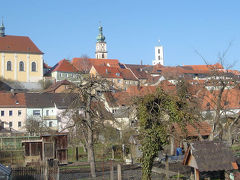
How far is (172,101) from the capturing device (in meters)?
17.4

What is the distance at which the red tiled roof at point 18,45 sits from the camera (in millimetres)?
92438

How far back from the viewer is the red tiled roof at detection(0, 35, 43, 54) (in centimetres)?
9244

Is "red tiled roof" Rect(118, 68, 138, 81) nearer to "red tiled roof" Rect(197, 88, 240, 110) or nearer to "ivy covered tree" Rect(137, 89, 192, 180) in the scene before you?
"red tiled roof" Rect(197, 88, 240, 110)

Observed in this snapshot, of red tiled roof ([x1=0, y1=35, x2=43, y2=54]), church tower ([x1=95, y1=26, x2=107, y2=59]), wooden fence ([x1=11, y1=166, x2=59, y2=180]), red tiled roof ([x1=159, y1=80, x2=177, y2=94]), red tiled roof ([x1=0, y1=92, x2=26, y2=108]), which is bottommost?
wooden fence ([x1=11, y1=166, x2=59, y2=180])

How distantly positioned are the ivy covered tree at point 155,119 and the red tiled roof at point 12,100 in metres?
44.3

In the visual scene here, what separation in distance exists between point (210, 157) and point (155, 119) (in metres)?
2.73

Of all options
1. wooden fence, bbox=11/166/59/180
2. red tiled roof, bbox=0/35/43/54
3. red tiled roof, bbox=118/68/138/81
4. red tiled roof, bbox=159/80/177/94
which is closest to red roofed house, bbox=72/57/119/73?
red tiled roof, bbox=118/68/138/81

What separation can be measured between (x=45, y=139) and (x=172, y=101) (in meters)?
13.9

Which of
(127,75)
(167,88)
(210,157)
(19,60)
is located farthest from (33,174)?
(127,75)

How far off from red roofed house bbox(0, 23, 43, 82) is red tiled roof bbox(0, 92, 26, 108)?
30.5 meters

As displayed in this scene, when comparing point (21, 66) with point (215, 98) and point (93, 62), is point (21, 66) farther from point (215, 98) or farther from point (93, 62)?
point (215, 98)

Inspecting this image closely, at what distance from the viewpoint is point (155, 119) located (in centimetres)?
1716

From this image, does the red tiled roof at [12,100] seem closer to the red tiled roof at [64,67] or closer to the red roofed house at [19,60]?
the red roofed house at [19,60]

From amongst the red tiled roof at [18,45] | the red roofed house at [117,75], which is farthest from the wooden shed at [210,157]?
the red tiled roof at [18,45]
